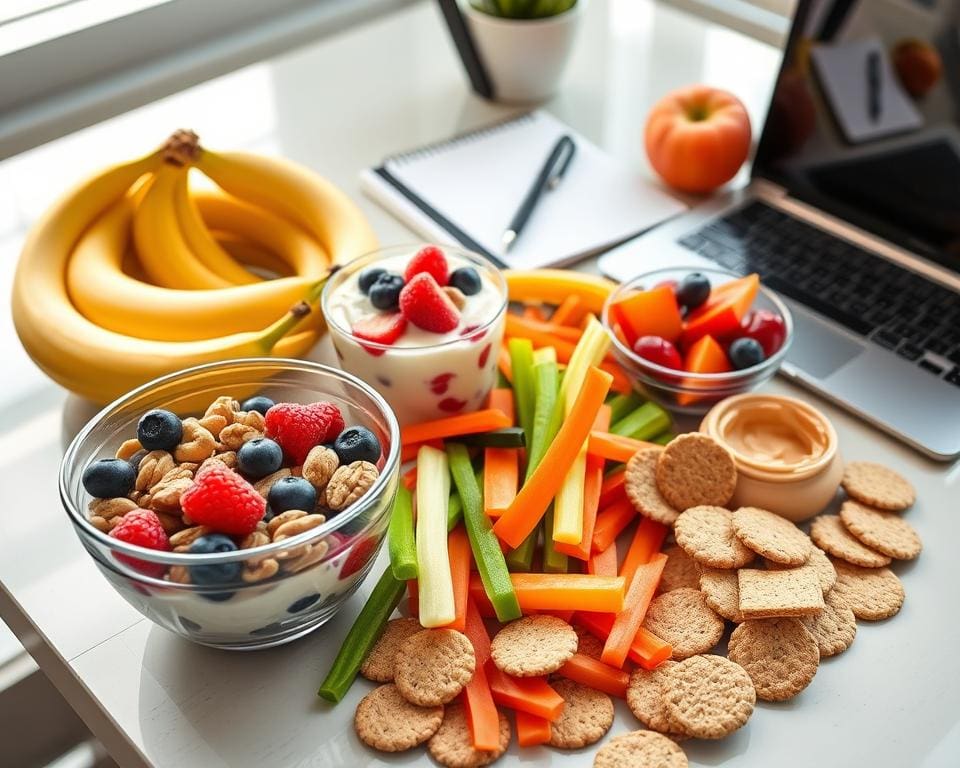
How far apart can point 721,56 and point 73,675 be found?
68.0 inches

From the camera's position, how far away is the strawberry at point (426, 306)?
1.19 metres

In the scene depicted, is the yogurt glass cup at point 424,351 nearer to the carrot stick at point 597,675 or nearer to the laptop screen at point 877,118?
the carrot stick at point 597,675

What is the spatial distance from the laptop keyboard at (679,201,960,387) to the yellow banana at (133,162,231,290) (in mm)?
730

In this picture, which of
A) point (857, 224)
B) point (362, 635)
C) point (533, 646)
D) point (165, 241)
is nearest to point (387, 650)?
point (362, 635)

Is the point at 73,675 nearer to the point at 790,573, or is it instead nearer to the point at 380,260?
the point at 380,260

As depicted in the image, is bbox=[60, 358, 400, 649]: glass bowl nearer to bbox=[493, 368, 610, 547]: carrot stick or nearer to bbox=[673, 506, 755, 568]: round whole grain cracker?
bbox=[493, 368, 610, 547]: carrot stick

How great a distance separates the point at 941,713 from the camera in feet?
3.24

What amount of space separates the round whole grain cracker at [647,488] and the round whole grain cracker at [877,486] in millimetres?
220

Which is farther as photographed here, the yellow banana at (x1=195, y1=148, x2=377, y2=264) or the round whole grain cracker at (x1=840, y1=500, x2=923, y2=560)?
the yellow banana at (x1=195, y1=148, x2=377, y2=264)

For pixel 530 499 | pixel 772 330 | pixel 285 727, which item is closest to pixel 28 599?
pixel 285 727

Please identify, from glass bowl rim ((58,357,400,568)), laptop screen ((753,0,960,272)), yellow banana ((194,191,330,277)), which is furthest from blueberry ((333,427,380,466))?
laptop screen ((753,0,960,272))

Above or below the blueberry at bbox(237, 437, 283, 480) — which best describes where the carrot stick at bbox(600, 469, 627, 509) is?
below

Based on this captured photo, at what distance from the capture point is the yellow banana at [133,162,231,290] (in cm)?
142

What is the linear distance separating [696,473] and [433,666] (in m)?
0.37
